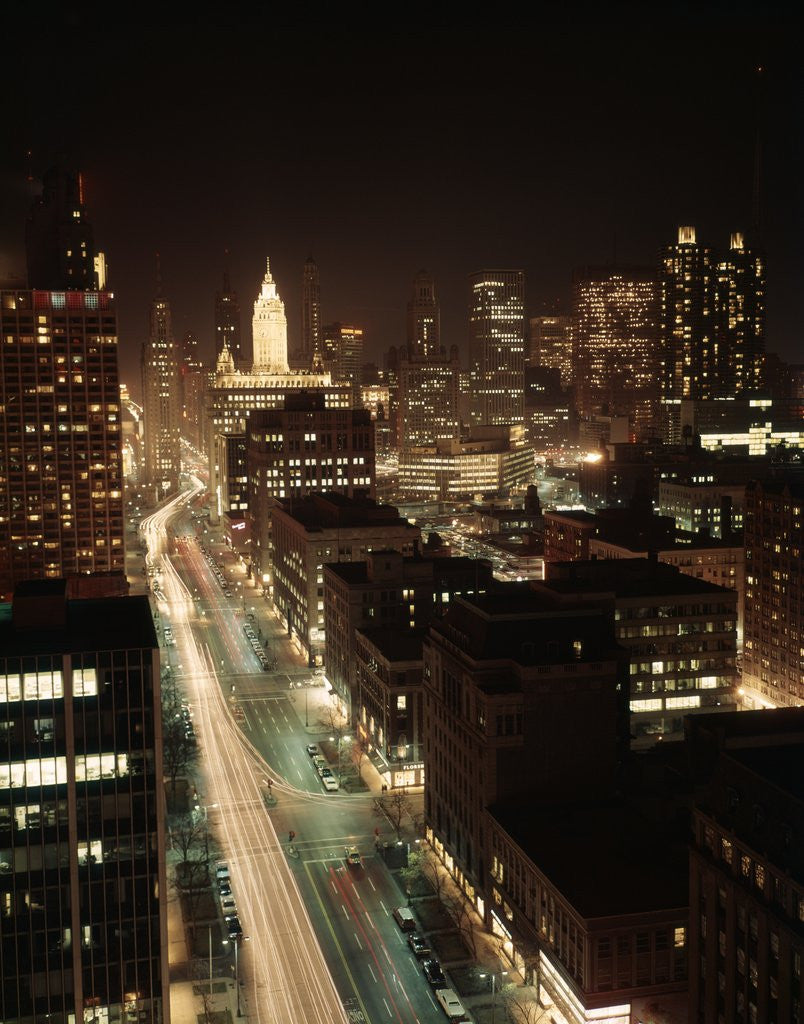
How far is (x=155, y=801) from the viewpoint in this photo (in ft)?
197

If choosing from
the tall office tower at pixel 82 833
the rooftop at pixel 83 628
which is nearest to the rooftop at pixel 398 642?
the rooftop at pixel 83 628

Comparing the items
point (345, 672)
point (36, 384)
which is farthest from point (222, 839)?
point (36, 384)

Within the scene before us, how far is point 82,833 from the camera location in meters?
59.0

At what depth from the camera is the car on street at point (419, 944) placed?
74875 millimetres

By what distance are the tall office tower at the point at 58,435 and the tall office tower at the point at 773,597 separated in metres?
83.6

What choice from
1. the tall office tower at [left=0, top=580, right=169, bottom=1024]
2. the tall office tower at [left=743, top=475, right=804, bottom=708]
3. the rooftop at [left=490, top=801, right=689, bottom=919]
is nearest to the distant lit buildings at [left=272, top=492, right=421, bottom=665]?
the tall office tower at [left=743, top=475, right=804, bottom=708]

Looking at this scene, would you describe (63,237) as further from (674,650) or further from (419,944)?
(419,944)

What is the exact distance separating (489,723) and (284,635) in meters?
85.5

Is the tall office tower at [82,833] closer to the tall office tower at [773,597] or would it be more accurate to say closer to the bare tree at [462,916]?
the bare tree at [462,916]

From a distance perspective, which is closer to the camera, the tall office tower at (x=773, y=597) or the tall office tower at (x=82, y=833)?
the tall office tower at (x=82, y=833)

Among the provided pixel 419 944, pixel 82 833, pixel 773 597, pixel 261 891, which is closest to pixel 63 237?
pixel 773 597

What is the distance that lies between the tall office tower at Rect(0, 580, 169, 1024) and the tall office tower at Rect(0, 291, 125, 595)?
331 ft

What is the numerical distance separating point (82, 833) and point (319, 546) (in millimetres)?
92174

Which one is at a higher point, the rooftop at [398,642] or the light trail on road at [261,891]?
the rooftop at [398,642]
